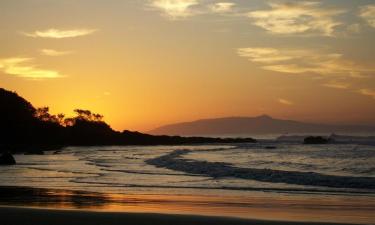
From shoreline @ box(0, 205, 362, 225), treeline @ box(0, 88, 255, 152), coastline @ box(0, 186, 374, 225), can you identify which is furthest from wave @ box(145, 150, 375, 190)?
treeline @ box(0, 88, 255, 152)

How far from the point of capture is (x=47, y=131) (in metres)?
137

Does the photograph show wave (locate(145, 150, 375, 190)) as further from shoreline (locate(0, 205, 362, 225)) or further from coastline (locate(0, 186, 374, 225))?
shoreline (locate(0, 205, 362, 225))

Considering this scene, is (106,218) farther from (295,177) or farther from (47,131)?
(47,131)

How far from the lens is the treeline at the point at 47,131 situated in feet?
367

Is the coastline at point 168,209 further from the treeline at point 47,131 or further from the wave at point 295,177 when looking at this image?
the treeline at point 47,131

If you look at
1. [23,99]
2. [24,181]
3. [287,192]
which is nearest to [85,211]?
[287,192]

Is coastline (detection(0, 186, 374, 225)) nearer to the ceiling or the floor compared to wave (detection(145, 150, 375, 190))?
nearer to the floor

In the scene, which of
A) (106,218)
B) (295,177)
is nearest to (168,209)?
(106,218)

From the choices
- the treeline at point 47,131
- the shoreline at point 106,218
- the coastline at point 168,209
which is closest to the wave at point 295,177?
the coastline at point 168,209

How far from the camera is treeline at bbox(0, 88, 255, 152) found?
112000 millimetres

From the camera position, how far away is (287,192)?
18719 mm

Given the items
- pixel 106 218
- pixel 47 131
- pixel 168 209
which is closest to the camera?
pixel 106 218

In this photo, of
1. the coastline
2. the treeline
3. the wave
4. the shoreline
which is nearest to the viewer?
the shoreline

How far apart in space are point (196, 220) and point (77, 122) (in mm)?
158929
